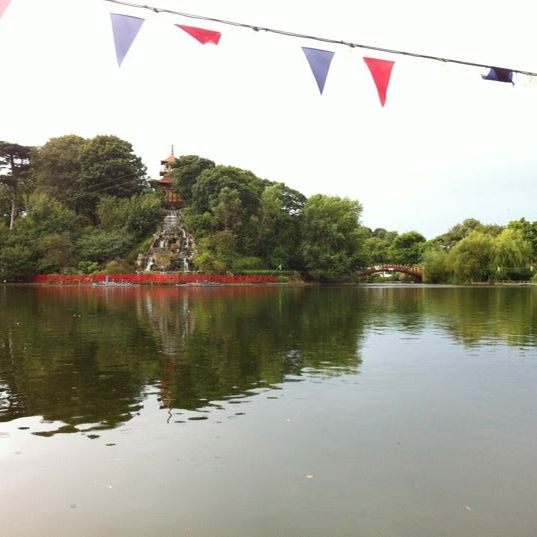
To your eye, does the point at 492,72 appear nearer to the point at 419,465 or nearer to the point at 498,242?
the point at 419,465

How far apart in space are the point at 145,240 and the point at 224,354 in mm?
47477

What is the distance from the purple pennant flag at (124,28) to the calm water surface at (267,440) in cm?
386

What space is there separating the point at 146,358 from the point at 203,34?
6.73 meters

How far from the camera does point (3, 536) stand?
3742 mm

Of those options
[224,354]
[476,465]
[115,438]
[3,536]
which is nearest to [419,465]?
[476,465]

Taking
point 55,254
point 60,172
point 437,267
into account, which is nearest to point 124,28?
point 55,254

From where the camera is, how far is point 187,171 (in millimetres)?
59625

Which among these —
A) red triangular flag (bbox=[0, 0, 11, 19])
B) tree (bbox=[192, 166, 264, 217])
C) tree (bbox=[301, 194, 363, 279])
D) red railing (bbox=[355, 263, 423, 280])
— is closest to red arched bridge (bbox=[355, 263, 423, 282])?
red railing (bbox=[355, 263, 423, 280])

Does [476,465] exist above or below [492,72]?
below

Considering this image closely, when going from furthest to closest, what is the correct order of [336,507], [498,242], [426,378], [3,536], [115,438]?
[498,242] < [426,378] < [115,438] < [336,507] < [3,536]

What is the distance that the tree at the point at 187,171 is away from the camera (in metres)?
59.7

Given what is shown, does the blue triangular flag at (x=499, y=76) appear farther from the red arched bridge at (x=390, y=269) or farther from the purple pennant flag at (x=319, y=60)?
the red arched bridge at (x=390, y=269)

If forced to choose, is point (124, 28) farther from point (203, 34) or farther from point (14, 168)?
point (14, 168)

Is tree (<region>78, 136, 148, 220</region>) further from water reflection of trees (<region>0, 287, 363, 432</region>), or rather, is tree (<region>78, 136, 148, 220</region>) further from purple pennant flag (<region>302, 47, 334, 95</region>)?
purple pennant flag (<region>302, 47, 334, 95</region>)
